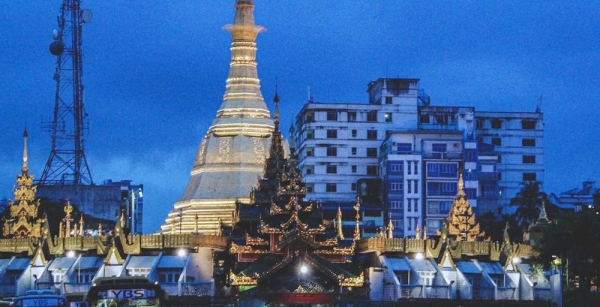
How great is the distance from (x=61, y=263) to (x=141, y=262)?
4.27m

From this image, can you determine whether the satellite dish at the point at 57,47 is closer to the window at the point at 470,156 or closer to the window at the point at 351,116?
the window at the point at 351,116

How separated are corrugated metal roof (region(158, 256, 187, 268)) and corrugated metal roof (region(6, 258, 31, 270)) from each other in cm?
746

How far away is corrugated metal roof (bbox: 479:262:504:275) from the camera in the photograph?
77.8 meters

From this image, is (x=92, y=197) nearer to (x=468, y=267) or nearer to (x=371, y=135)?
(x=371, y=135)

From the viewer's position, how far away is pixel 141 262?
250 ft

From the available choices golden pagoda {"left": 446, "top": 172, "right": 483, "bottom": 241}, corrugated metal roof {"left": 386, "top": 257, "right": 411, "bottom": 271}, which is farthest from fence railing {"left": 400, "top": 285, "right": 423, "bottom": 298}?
golden pagoda {"left": 446, "top": 172, "right": 483, "bottom": 241}

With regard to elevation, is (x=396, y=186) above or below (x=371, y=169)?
below

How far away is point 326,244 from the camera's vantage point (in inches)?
3041

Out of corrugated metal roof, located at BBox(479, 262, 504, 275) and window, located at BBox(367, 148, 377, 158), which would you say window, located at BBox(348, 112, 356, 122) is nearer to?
window, located at BBox(367, 148, 377, 158)

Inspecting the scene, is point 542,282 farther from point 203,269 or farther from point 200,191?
point 200,191

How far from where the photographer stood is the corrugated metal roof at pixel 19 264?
7819cm

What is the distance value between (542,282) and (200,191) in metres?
25.1

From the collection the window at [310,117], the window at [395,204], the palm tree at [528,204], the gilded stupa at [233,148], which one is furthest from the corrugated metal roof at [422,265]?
the window at [310,117]

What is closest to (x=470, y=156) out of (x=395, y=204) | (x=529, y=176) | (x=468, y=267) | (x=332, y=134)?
(x=395, y=204)
